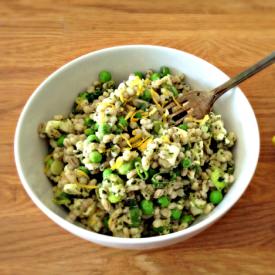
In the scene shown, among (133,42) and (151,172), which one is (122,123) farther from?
(133,42)

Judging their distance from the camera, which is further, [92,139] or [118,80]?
[118,80]

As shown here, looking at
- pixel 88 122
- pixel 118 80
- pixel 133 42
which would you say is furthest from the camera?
pixel 133 42

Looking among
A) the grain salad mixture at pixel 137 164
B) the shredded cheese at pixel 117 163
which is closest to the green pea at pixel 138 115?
the grain salad mixture at pixel 137 164

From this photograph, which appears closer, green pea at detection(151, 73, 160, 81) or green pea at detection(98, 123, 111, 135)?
green pea at detection(98, 123, 111, 135)

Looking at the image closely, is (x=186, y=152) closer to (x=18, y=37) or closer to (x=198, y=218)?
(x=198, y=218)

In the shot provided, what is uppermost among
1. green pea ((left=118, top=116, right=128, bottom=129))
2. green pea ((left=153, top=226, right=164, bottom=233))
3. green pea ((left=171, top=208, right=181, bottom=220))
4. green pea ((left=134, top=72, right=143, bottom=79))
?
green pea ((left=134, top=72, right=143, bottom=79))

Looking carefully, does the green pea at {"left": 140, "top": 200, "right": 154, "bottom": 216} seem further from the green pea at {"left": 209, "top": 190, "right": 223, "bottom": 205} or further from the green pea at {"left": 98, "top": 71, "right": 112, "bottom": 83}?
the green pea at {"left": 98, "top": 71, "right": 112, "bottom": 83}

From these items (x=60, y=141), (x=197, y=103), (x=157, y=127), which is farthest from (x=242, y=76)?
(x=60, y=141)

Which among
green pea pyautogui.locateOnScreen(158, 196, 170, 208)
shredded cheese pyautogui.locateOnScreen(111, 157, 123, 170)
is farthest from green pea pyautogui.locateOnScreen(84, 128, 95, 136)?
green pea pyautogui.locateOnScreen(158, 196, 170, 208)
